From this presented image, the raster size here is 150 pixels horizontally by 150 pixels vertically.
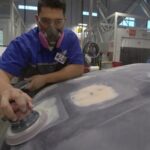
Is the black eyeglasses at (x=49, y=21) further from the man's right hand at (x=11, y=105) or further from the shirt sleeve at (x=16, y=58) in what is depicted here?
the man's right hand at (x=11, y=105)

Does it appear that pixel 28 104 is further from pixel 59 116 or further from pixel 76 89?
pixel 76 89

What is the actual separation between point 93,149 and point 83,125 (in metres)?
0.07

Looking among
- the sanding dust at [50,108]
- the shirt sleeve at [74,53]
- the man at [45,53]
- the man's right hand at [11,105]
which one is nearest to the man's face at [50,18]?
the man at [45,53]

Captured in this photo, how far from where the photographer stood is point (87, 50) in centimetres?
336

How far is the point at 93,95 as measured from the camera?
2.40 feet

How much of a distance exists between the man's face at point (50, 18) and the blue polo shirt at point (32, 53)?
0.07 meters

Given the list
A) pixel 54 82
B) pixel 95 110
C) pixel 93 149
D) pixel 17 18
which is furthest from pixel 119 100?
pixel 17 18

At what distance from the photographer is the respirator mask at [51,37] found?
118cm

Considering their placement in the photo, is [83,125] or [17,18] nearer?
[83,125]

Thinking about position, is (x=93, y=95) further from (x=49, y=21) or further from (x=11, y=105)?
(x=49, y=21)

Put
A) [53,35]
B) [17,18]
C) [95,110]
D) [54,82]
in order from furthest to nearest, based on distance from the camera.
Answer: [17,18]
[53,35]
[54,82]
[95,110]

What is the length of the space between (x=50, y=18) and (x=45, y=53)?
16 centimetres

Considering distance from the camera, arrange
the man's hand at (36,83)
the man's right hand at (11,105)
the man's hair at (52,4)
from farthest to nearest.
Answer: the man's hair at (52,4) < the man's hand at (36,83) < the man's right hand at (11,105)

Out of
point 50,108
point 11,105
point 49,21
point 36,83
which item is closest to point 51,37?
point 49,21
